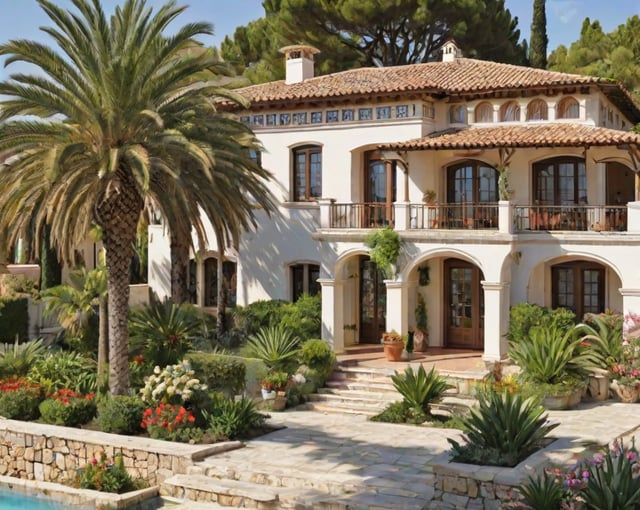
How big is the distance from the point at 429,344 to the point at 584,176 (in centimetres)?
650

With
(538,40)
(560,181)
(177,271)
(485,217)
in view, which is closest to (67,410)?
(177,271)

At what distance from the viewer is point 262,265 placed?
2962 centimetres

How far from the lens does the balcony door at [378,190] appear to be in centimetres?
2772

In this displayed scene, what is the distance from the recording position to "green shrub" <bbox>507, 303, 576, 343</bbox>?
24.4 metres

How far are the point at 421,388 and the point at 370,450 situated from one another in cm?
295

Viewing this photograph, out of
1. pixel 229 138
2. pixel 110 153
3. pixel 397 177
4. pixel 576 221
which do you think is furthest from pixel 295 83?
pixel 110 153

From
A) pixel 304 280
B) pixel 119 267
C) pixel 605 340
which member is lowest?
pixel 605 340

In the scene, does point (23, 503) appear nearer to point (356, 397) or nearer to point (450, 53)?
point (356, 397)

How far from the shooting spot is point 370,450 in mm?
18016

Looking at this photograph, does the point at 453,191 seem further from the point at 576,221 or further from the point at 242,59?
the point at 242,59

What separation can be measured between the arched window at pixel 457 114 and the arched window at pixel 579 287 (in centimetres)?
527

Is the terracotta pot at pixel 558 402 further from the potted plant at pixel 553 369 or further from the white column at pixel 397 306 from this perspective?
the white column at pixel 397 306

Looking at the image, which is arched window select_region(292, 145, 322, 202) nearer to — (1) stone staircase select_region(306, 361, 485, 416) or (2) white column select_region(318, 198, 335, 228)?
(2) white column select_region(318, 198, 335, 228)

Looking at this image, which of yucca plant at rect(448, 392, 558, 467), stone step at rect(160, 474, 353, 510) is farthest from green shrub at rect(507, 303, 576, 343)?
stone step at rect(160, 474, 353, 510)
